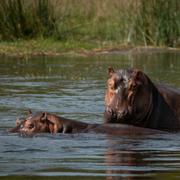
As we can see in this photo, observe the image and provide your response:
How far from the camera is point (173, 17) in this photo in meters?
20.0

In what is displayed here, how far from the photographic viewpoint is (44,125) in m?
8.56

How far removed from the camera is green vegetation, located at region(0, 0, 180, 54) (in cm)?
1997

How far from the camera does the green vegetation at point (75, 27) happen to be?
20.0 meters

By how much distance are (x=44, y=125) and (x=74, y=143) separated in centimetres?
59

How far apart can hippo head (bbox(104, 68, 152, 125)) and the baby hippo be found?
44cm

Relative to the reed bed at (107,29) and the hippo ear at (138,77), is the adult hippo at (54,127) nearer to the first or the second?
the hippo ear at (138,77)

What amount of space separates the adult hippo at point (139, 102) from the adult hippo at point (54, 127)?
0.95 ft

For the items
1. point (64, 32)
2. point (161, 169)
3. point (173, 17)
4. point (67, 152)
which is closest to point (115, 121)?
point (67, 152)

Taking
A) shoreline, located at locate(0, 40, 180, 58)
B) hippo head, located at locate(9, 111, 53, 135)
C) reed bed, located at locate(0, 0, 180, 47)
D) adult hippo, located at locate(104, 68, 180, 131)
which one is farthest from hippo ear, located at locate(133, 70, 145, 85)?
reed bed, located at locate(0, 0, 180, 47)

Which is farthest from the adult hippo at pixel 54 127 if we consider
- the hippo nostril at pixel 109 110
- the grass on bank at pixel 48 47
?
the grass on bank at pixel 48 47

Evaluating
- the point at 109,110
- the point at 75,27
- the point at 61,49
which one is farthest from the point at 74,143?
the point at 75,27

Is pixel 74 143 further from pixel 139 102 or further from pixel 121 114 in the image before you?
pixel 139 102

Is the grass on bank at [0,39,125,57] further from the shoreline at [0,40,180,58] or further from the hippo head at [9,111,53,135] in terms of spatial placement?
the hippo head at [9,111,53,135]

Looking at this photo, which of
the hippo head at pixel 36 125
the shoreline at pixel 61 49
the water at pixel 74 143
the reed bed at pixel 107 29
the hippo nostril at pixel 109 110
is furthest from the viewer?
the reed bed at pixel 107 29
